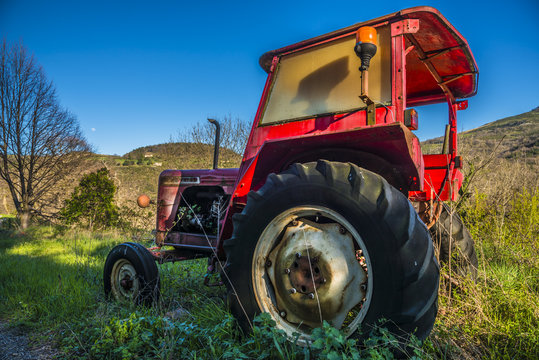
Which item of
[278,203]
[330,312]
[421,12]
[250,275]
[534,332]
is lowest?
[534,332]

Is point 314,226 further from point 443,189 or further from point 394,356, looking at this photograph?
point 443,189

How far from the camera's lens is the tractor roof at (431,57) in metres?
1.92

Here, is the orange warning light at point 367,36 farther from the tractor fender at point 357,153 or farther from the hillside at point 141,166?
the hillside at point 141,166

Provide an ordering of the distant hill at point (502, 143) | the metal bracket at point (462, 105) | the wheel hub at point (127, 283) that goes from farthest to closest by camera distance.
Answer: the distant hill at point (502, 143) < the metal bracket at point (462, 105) < the wheel hub at point (127, 283)

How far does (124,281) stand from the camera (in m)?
2.90

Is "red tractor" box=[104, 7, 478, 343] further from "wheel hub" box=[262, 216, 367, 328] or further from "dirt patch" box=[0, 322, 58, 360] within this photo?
"dirt patch" box=[0, 322, 58, 360]

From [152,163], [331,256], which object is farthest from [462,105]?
[152,163]

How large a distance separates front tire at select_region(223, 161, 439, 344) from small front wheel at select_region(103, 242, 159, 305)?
46.4 inches

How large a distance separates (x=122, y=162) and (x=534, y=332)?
123 feet

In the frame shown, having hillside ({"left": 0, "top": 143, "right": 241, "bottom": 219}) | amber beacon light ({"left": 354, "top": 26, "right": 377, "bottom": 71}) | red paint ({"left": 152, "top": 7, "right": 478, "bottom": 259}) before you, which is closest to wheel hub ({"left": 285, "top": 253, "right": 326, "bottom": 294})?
red paint ({"left": 152, "top": 7, "right": 478, "bottom": 259})

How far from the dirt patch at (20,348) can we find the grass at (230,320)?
0.27ft

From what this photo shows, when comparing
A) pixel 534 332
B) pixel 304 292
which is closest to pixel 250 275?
pixel 304 292

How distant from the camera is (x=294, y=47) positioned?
2314 mm

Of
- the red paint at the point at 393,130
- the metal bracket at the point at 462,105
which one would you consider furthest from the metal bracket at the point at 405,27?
the metal bracket at the point at 462,105
